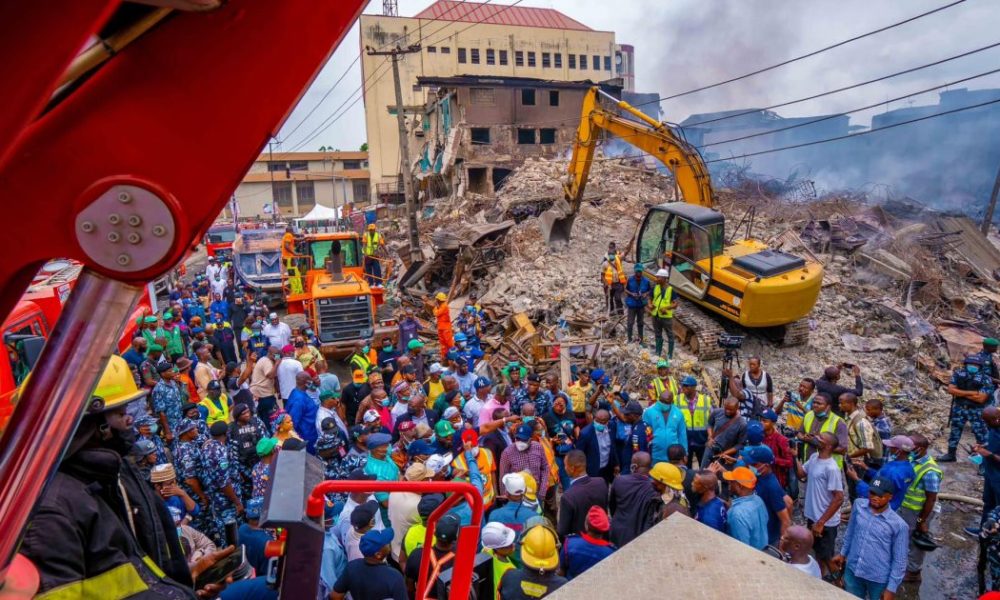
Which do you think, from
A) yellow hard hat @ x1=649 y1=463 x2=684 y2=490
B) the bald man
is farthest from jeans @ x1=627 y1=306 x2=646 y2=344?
the bald man

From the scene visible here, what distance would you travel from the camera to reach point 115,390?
8.74 ft

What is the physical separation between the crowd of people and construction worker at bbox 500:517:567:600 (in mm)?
13

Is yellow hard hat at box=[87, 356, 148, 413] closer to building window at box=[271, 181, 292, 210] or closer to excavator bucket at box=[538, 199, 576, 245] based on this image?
excavator bucket at box=[538, 199, 576, 245]

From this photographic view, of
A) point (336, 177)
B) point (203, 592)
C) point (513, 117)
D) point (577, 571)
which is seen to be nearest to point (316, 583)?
point (203, 592)

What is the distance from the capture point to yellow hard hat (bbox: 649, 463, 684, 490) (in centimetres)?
505

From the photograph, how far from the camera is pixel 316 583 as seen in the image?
5.41 feet

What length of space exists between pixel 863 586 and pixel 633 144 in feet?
40.2

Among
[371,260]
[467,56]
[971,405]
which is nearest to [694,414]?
[971,405]

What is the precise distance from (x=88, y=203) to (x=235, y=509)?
533 centimetres

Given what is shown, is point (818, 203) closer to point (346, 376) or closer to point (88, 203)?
point (346, 376)

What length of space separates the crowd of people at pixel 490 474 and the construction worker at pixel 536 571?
13mm

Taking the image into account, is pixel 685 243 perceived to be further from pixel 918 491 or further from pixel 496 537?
pixel 496 537

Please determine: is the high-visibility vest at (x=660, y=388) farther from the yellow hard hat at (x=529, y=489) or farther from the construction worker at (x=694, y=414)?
the yellow hard hat at (x=529, y=489)

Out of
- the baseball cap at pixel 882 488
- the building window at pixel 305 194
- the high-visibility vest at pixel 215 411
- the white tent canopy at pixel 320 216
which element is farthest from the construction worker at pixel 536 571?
the building window at pixel 305 194
